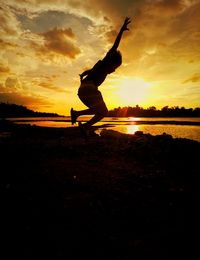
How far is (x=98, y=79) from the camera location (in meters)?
6.65

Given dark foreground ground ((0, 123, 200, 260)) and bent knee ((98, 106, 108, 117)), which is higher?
bent knee ((98, 106, 108, 117))

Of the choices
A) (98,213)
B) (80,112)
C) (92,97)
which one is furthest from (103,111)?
(98,213)

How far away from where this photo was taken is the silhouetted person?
622 centimetres

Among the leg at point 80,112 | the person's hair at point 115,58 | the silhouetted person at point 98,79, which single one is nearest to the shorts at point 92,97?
the silhouetted person at point 98,79

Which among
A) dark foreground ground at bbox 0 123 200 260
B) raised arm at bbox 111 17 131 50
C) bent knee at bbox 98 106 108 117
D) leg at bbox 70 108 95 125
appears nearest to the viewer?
dark foreground ground at bbox 0 123 200 260

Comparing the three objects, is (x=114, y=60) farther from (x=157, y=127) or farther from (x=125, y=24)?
(x=157, y=127)

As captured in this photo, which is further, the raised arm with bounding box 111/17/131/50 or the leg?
the leg

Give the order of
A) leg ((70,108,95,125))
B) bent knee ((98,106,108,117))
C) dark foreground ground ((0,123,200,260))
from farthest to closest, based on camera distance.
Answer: leg ((70,108,95,125)) < bent knee ((98,106,108,117)) < dark foreground ground ((0,123,200,260))

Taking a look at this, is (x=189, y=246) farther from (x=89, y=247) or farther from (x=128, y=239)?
(x=89, y=247)

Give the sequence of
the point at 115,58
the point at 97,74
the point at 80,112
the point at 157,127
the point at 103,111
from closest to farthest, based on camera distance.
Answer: the point at 115,58 < the point at 97,74 < the point at 103,111 < the point at 80,112 < the point at 157,127

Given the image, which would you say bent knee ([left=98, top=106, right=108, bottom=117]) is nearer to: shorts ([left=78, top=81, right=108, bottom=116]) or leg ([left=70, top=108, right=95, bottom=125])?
shorts ([left=78, top=81, right=108, bottom=116])

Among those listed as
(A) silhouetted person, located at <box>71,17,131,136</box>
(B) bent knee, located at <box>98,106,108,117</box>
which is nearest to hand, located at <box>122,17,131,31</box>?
(A) silhouetted person, located at <box>71,17,131,136</box>

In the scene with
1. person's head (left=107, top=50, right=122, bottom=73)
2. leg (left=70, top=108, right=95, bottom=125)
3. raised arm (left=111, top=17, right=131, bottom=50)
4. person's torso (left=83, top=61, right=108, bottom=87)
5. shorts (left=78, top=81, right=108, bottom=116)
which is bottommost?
leg (left=70, top=108, right=95, bottom=125)

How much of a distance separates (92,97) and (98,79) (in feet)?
2.00
